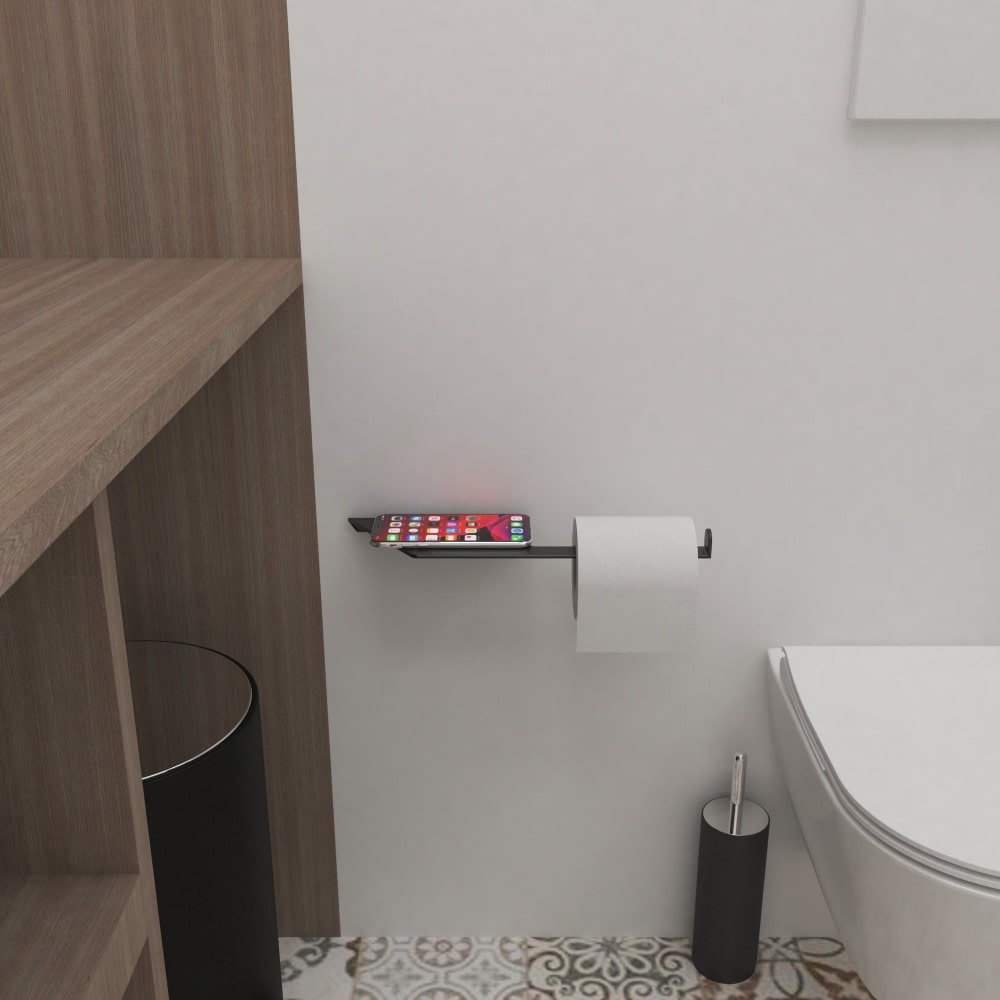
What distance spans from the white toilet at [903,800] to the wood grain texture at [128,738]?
618mm

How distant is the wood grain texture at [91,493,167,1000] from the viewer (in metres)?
0.62

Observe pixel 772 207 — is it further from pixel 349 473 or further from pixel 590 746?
pixel 590 746

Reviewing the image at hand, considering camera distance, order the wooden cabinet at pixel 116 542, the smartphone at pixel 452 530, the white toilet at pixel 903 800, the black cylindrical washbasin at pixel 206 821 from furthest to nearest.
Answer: the smartphone at pixel 452 530 < the black cylindrical washbasin at pixel 206 821 < the white toilet at pixel 903 800 < the wooden cabinet at pixel 116 542

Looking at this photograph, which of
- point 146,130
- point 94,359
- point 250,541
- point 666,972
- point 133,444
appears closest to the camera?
point 133,444

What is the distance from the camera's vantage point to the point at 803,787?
115 cm

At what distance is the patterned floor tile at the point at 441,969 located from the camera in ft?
4.38

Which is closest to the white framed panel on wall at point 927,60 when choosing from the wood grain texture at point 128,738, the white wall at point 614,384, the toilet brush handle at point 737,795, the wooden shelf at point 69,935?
the white wall at point 614,384

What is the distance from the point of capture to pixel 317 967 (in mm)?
1373

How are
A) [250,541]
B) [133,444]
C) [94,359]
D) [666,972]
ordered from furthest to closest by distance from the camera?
[666,972]
[250,541]
[94,359]
[133,444]

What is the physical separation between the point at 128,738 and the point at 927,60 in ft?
3.16

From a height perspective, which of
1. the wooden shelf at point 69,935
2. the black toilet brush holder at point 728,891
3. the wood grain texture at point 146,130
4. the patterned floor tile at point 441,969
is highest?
the wood grain texture at point 146,130

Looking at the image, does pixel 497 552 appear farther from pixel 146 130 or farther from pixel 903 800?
pixel 146 130

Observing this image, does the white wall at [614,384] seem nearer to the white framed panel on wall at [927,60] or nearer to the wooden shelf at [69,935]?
the white framed panel on wall at [927,60]

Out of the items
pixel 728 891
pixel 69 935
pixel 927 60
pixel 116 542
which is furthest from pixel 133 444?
pixel 728 891
